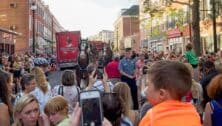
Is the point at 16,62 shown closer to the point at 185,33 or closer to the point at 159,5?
the point at 159,5

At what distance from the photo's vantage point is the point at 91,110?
2.89 metres

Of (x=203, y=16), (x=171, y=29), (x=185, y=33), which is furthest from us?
(x=171, y=29)

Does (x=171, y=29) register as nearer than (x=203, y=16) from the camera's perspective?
No

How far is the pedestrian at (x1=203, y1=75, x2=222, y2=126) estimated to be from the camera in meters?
5.20

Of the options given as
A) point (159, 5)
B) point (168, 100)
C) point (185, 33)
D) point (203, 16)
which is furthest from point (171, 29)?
point (168, 100)

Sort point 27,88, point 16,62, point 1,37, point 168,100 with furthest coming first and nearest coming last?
1. point 1,37
2. point 16,62
3. point 27,88
4. point 168,100

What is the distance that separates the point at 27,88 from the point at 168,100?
5.44 metres

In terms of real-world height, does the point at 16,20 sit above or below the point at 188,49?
above

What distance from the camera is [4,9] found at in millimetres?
85875

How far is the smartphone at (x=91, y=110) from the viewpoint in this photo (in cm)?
287

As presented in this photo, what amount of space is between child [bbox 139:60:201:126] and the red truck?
1529 inches

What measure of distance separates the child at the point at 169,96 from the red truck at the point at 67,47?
3883cm

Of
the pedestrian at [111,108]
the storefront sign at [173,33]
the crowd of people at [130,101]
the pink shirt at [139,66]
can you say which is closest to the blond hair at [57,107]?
the crowd of people at [130,101]

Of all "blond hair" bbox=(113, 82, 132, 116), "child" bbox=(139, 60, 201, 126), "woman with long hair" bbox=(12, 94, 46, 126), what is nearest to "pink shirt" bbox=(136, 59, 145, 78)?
"blond hair" bbox=(113, 82, 132, 116)
